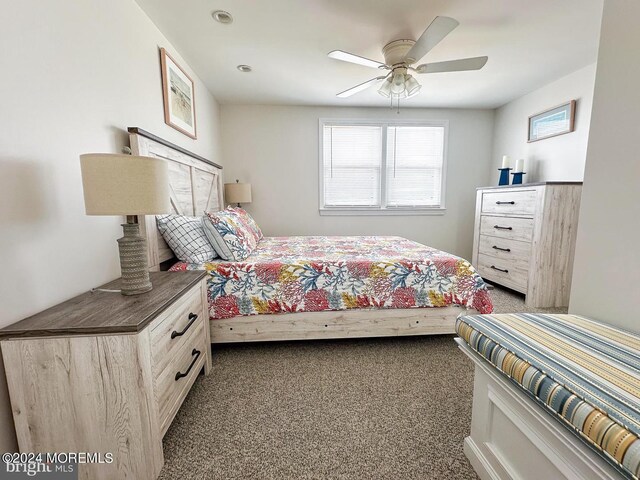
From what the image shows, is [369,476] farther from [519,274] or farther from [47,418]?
[519,274]

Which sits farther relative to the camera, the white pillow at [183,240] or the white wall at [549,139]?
the white wall at [549,139]

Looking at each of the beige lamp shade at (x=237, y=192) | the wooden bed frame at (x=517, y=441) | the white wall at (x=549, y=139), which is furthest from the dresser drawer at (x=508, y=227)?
the beige lamp shade at (x=237, y=192)

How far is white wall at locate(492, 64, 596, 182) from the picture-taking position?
9.51ft

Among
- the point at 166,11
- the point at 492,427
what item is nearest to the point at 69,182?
the point at 166,11

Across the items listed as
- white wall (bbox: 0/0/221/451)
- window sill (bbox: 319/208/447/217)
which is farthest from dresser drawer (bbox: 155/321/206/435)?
window sill (bbox: 319/208/447/217)

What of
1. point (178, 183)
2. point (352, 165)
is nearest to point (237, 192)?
point (178, 183)

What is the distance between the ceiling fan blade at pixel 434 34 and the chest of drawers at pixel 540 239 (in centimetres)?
188

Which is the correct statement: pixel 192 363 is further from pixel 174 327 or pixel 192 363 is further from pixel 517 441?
pixel 517 441

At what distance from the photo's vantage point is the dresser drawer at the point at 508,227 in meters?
2.96

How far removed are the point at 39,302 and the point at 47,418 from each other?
1.46ft

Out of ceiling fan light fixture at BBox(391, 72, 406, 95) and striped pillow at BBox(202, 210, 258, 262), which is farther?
ceiling fan light fixture at BBox(391, 72, 406, 95)

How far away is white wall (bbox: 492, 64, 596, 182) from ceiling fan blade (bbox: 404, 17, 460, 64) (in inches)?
76.1

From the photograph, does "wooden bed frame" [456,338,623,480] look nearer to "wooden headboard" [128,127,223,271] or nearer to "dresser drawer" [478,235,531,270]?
"wooden headboard" [128,127,223,271]

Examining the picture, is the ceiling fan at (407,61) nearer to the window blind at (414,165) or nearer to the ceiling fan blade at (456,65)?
the ceiling fan blade at (456,65)
